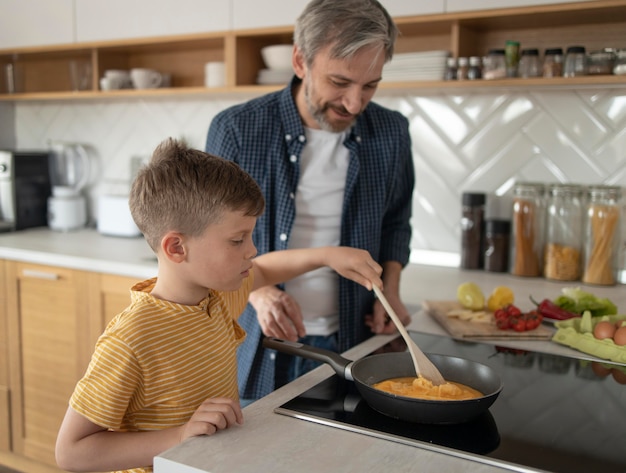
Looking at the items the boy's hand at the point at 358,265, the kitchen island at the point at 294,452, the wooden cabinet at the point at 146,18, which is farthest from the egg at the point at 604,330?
the wooden cabinet at the point at 146,18

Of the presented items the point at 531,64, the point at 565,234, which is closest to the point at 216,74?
the point at 531,64

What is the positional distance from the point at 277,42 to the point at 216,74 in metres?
0.26

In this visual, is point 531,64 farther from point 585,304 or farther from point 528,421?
point 528,421

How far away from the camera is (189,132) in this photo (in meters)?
2.95

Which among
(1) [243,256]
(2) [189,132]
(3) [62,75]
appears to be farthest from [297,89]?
(3) [62,75]

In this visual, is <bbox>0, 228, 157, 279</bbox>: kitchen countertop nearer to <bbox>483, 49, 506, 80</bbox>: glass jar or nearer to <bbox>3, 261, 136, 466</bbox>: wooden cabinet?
<bbox>3, 261, 136, 466</bbox>: wooden cabinet

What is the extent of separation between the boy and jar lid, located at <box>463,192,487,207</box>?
138cm

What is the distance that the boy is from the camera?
916 millimetres

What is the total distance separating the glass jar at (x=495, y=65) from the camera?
6.89 feet

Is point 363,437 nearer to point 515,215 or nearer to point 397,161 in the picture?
point 397,161

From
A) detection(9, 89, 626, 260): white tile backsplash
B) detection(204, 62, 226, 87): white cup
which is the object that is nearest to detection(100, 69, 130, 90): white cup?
detection(9, 89, 626, 260): white tile backsplash

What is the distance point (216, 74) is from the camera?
2.62 meters

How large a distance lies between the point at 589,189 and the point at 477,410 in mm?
1374

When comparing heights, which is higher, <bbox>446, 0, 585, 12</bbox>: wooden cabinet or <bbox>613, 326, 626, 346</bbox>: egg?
<bbox>446, 0, 585, 12</bbox>: wooden cabinet
